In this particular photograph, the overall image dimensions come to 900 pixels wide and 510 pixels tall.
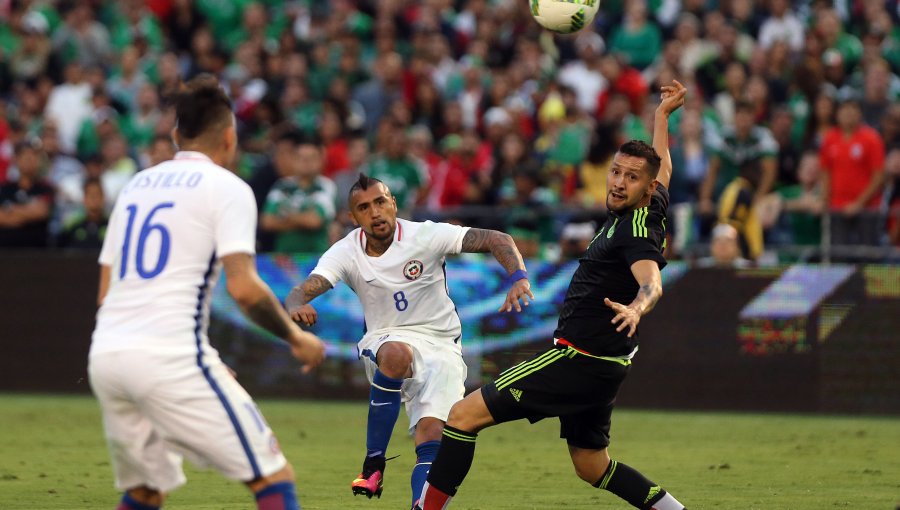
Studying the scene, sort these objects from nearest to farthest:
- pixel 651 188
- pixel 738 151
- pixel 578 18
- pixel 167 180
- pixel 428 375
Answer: pixel 167 180 < pixel 651 188 < pixel 428 375 < pixel 578 18 < pixel 738 151

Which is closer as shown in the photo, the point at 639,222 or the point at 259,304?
the point at 259,304

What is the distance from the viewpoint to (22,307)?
16.8 metres

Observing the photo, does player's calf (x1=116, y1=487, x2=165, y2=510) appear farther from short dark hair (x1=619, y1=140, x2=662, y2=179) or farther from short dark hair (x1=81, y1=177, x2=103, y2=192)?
short dark hair (x1=81, y1=177, x2=103, y2=192)

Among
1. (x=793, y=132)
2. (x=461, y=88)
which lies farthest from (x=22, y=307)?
(x=793, y=132)

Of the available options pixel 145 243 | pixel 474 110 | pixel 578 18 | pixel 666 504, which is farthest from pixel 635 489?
pixel 474 110

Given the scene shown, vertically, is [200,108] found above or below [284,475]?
above

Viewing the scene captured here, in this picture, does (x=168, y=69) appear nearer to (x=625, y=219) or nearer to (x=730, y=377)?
(x=730, y=377)

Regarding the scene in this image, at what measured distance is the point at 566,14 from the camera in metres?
10.9

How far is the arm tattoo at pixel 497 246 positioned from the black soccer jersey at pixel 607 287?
0.61 meters

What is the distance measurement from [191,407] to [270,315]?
1.63ft

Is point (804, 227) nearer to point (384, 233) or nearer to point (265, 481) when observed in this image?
point (384, 233)

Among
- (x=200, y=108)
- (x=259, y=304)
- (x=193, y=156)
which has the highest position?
(x=200, y=108)

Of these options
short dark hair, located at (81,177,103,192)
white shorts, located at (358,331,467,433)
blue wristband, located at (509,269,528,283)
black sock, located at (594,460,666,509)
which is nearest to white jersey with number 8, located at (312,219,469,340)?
white shorts, located at (358,331,467,433)

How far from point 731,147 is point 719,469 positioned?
7059mm
